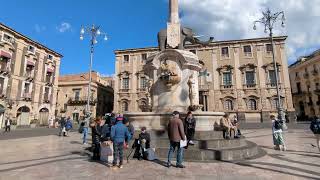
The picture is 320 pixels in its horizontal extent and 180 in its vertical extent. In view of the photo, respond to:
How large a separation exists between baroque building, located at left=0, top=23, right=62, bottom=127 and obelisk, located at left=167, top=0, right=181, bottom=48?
28.4m

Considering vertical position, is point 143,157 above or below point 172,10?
below

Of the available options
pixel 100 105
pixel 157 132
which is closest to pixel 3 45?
pixel 100 105

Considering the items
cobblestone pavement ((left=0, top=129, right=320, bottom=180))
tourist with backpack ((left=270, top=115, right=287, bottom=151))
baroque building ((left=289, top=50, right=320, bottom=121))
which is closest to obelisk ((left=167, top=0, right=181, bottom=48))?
tourist with backpack ((left=270, top=115, right=287, bottom=151))

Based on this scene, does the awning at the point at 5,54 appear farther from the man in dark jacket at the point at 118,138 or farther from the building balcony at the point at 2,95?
the man in dark jacket at the point at 118,138

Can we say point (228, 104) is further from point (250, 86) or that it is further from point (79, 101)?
point (79, 101)

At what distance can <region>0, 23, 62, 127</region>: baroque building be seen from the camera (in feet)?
104

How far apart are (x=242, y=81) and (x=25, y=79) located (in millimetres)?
33452

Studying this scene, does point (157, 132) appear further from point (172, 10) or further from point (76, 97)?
point (76, 97)

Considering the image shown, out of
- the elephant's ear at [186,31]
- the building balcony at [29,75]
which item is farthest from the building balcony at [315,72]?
the building balcony at [29,75]

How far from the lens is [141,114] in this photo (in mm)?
9625

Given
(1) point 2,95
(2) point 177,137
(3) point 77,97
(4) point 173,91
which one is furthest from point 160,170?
(3) point 77,97

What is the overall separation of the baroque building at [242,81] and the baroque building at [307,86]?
485 inches

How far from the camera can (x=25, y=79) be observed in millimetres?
34844

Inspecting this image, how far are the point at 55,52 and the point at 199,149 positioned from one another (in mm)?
40094
